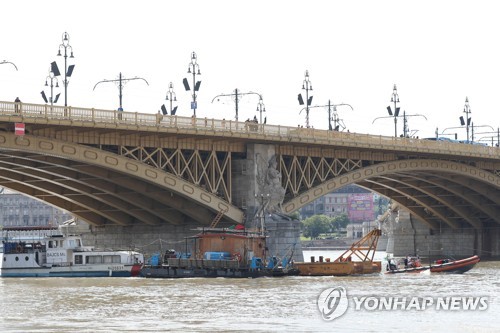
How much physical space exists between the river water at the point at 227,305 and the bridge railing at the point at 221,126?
1019cm

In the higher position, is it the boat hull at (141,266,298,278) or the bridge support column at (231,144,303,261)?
the bridge support column at (231,144,303,261)

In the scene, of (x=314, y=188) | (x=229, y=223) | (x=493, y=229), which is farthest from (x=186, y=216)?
(x=493, y=229)

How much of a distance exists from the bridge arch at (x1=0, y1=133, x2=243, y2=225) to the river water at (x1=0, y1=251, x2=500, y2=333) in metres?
6.78

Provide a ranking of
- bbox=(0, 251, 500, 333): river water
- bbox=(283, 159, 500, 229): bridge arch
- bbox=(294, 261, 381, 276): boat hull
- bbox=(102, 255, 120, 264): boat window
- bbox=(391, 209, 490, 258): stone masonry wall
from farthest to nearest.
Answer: bbox=(391, 209, 490, 258): stone masonry wall < bbox=(283, 159, 500, 229): bridge arch < bbox=(102, 255, 120, 264): boat window < bbox=(294, 261, 381, 276): boat hull < bbox=(0, 251, 500, 333): river water

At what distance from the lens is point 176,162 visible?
78750mm

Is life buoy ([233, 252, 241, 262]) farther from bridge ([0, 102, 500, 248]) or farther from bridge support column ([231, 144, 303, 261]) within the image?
bridge support column ([231, 144, 303, 261])

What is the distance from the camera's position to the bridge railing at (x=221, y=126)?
69.5 m

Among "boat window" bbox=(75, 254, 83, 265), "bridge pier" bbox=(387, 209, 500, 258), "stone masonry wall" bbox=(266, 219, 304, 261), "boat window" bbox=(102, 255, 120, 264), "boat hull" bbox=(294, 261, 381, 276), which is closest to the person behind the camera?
"boat hull" bbox=(294, 261, 381, 276)

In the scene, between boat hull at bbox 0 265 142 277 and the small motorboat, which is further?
the small motorboat

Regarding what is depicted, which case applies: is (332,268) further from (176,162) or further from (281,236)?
(176,162)

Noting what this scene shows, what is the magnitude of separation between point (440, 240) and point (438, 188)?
39.9 feet

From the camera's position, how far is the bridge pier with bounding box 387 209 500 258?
415ft

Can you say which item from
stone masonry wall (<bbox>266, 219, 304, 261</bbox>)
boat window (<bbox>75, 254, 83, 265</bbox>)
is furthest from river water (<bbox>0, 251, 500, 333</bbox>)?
stone masonry wall (<bbox>266, 219, 304, 261</bbox>)

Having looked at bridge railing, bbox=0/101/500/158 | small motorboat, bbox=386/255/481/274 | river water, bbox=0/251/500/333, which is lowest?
river water, bbox=0/251/500/333
